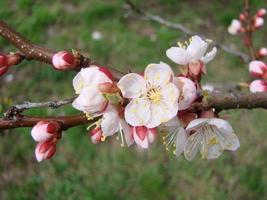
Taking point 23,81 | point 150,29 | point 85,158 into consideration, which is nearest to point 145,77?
point 85,158

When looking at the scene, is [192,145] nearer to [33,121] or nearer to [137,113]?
[137,113]

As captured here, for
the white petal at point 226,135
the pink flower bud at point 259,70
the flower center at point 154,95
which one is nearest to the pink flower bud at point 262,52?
the pink flower bud at point 259,70

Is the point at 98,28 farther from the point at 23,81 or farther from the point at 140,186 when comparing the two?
the point at 140,186

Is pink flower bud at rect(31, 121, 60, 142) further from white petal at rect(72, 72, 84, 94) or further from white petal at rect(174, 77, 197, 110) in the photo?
white petal at rect(174, 77, 197, 110)

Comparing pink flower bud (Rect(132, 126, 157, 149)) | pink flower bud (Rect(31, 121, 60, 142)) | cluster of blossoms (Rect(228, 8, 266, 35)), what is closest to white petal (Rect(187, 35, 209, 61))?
pink flower bud (Rect(132, 126, 157, 149))

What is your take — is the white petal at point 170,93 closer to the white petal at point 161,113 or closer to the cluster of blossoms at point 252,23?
the white petal at point 161,113

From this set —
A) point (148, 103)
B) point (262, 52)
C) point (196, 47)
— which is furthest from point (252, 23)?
point (148, 103)
